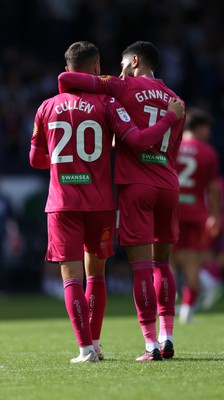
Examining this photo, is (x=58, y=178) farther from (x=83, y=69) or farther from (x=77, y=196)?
(x=83, y=69)

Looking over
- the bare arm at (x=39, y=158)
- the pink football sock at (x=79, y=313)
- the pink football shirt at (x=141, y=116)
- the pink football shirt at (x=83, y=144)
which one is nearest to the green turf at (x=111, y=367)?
the pink football sock at (x=79, y=313)

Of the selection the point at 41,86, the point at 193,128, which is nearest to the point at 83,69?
the point at 193,128

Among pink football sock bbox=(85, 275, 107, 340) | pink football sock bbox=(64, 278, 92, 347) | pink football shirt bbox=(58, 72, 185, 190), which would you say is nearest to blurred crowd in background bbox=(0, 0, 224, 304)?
pink football sock bbox=(85, 275, 107, 340)

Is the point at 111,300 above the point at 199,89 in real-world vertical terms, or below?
below

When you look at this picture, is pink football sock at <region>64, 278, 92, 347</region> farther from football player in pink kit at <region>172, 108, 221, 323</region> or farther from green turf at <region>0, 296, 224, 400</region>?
football player in pink kit at <region>172, 108, 221, 323</region>

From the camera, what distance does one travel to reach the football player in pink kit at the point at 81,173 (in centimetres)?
727

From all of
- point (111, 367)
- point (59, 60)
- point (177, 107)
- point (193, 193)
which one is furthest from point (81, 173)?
point (59, 60)

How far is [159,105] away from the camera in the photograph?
7.58 m

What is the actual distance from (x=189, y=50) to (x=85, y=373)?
15.6m

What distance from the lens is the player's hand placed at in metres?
7.53

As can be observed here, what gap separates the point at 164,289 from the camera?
7.87 m

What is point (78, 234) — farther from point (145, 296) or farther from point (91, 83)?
point (91, 83)

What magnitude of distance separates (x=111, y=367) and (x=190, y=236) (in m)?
5.86

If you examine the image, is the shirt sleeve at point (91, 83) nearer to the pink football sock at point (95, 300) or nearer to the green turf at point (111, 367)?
the pink football sock at point (95, 300)
